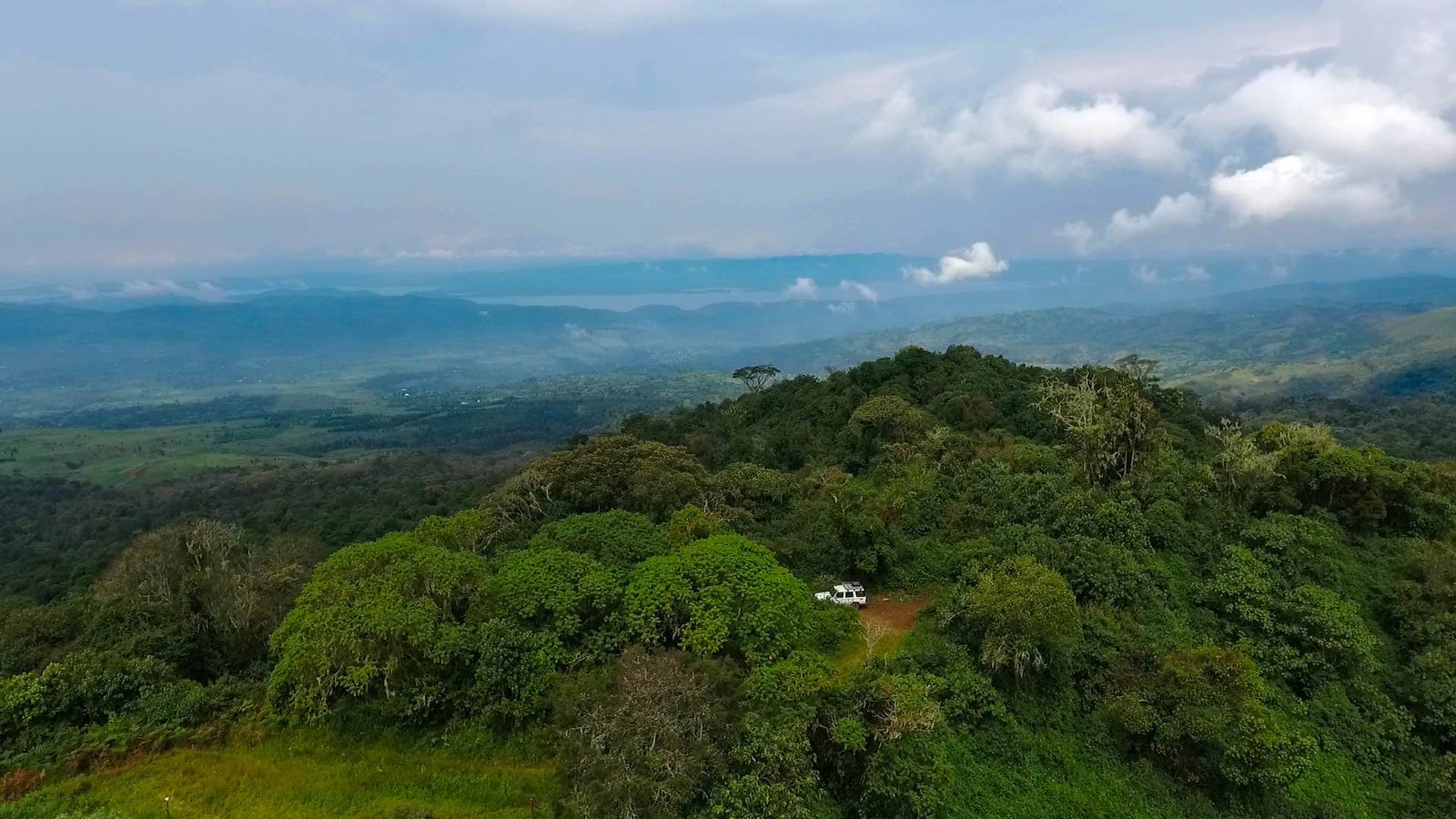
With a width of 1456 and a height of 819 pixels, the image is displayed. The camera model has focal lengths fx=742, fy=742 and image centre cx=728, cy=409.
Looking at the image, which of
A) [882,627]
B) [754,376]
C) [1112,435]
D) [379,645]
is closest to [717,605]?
[882,627]

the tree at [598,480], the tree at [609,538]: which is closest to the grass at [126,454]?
the tree at [598,480]

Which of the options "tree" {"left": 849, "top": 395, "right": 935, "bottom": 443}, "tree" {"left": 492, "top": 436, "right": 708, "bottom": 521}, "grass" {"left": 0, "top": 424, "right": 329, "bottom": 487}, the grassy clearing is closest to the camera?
the grassy clearing

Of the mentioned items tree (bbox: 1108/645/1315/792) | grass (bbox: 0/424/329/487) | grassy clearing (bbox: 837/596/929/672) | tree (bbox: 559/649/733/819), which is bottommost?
grass (bbox: 0/424/329/487)

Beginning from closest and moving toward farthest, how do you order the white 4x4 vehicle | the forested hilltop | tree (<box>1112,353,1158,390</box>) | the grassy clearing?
the forested hilltop → the grassy clearing → the white 4x4 vehicle → tree (<box>1112,353,1158,390</box>)

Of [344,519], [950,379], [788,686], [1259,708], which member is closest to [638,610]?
[788,686]

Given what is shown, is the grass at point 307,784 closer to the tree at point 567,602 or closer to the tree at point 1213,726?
the tree at point 567,602

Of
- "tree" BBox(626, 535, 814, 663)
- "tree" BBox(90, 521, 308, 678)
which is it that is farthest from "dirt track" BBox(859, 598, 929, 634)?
"tree" BBox(90, 521, 308, 678)

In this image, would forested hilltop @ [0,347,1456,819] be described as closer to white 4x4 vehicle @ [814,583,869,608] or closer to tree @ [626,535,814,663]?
tree @ [626,535,814,663]
